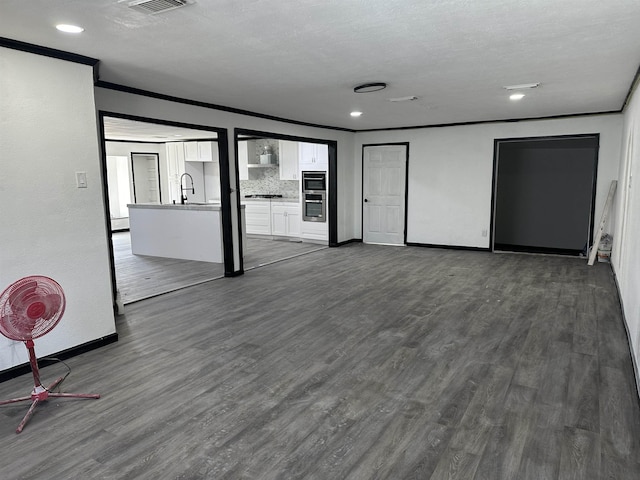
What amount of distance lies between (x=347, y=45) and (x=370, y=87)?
1436mm

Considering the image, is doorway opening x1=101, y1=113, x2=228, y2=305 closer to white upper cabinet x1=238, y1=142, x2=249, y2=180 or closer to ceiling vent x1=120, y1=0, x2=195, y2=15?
white upper cabinet x1=238, y1=142, x2=249, y2=180

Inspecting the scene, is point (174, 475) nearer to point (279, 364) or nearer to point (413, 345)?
point (279, 364)

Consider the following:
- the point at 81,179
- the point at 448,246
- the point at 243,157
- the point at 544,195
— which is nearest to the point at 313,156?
the point at 243,157

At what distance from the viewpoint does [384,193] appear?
8828 mm

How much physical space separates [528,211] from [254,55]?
7.09 metres

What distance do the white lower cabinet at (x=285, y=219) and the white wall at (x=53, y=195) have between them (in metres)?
5.93

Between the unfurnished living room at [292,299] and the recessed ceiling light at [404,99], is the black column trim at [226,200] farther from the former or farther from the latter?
the recessed ceiling light at [404,99]

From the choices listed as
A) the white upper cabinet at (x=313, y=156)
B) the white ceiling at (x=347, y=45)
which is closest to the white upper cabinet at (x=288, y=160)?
the white upper cabinet at (x=313, y=156)

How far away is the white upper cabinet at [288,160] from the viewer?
941 cm

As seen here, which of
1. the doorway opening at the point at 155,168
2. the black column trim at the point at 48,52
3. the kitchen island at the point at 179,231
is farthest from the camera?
the doorway opening at the point at 155,168

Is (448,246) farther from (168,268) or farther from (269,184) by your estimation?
(168,268)

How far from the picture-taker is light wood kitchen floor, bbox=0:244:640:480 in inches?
84.5

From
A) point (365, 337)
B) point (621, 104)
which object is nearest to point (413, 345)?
point (365, 337)

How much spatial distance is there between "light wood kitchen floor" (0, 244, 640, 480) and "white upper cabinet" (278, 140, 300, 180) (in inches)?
196
